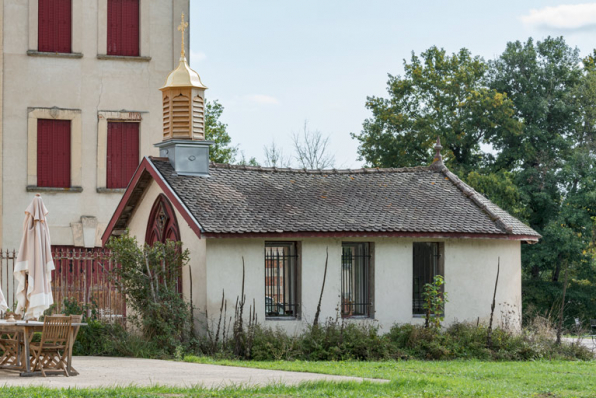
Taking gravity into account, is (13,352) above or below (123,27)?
below

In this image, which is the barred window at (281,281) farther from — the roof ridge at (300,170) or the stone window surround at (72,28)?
the stone window surround at (72,28)

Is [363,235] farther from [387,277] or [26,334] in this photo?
[26,334]

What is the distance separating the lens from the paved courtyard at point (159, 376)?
43.5 feet

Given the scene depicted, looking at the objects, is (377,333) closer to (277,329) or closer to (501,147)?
(277,329)

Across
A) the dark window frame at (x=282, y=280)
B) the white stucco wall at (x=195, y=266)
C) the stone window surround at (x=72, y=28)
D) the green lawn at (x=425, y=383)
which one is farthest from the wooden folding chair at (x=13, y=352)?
the stone window surround at (x=72, y=28)

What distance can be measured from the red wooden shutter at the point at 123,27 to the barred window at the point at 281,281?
9752 millimetres

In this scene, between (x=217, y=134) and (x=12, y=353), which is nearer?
(x=12, y=353)

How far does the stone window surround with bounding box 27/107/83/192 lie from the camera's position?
87.8ft

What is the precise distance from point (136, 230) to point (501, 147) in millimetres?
23274

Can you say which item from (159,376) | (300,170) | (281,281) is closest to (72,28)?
(300,170)

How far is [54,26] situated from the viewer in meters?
27.4

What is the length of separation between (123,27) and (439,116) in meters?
18.2

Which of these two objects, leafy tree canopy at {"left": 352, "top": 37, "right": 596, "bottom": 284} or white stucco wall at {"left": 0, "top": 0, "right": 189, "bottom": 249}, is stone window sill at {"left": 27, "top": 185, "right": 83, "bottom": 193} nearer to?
white stucco wall at {"left": 0, "top": 0, "right": 189, "bottom": 249}

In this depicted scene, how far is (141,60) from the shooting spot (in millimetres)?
27750
